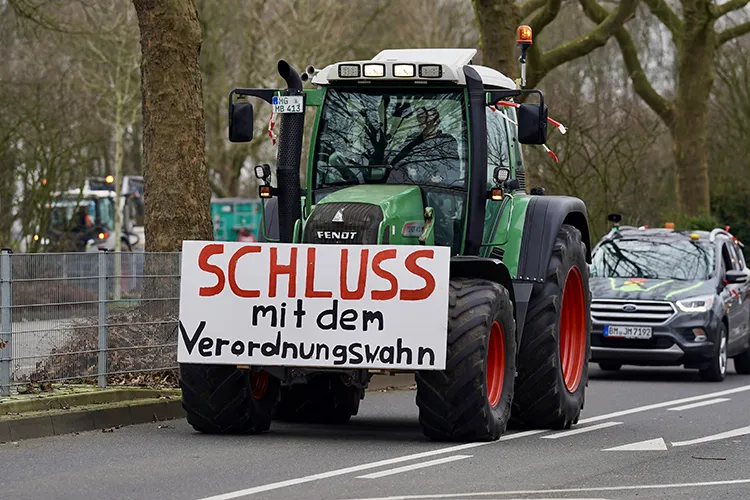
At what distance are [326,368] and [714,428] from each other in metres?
3.85

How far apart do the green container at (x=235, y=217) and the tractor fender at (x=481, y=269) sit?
44.4m

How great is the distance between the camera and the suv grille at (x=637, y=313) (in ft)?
63.7

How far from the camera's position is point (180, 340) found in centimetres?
1155

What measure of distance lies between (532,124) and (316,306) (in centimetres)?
221

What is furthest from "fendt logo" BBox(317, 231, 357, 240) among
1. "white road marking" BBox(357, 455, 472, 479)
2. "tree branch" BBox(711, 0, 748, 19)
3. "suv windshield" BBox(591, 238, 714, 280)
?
"tree branch" BBox(711, 0, 748, 19)

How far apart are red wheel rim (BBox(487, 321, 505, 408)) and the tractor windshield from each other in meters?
1.41

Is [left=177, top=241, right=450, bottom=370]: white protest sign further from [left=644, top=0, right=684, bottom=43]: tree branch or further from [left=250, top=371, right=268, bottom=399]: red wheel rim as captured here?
[left=644, top=0, right=684, bottom=43]: tree branch

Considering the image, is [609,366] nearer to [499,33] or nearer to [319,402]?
[499,33]

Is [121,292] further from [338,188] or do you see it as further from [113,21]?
[113,21]

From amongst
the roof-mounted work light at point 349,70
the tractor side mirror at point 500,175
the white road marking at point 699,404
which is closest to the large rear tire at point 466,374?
the tractor side mirror at point 500,175

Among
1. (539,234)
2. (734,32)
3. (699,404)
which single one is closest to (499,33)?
(699,404)

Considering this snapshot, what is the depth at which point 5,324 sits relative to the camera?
490 inches

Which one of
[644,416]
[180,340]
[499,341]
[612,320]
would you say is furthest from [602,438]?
[612,320]

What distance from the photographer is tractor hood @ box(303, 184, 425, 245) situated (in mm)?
11703
